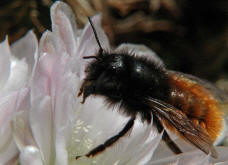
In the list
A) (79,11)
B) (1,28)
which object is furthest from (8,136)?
(79,11)

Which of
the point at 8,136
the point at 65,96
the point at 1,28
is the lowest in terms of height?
the point at 1,28

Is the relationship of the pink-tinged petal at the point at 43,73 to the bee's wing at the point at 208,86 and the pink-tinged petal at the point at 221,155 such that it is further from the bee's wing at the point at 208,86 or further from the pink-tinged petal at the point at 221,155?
the pink-tinged petal at the point at 221,155

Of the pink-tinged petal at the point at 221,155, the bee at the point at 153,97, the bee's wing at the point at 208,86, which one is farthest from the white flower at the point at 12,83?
the pink-tinged petal at the point at 221,155

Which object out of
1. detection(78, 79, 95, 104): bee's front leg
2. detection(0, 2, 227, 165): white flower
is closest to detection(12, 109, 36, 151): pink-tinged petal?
detection(0, 2, 227, 165): white flower

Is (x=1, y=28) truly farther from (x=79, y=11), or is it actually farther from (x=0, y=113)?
(x=0, y=113)

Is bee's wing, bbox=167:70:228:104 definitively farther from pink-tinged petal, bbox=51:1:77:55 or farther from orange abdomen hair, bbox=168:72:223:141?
pink-tinged petal, bbox=51:1:77:55

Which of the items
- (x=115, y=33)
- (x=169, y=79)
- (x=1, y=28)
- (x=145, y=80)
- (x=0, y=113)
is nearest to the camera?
(x=0, y=113)
